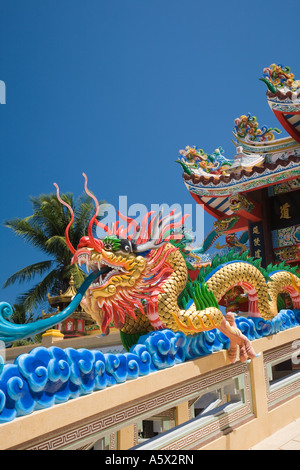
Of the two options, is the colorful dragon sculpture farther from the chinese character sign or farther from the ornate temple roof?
the chinese character sign

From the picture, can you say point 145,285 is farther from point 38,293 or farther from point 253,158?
point 38,293

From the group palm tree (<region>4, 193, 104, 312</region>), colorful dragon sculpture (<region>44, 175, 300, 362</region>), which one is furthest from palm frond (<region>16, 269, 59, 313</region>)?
colorful dragon sculpture (<region>44, 175, 300, 362</region>)

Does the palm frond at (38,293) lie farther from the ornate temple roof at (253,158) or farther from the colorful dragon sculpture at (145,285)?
the colorful dragon sculpture at (145,285)

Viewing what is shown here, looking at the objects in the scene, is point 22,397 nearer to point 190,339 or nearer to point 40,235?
point 190,339

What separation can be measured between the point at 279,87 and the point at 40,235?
1266 centimetres

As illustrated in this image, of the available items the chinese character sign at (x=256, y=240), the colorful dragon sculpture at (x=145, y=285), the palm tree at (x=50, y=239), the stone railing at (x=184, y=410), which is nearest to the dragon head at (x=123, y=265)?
the colorful dragon sculpture at (x=145, y=285)

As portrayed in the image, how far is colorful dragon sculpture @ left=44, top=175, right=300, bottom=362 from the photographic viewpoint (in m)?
4.25

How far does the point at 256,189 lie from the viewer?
8.97 meters

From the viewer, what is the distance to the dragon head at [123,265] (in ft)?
13.9

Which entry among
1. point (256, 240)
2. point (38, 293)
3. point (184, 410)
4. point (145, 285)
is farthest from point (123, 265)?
point (38, 293)

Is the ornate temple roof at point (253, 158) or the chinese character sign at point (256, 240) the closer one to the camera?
the ornate temple roof at point (253, 158)
